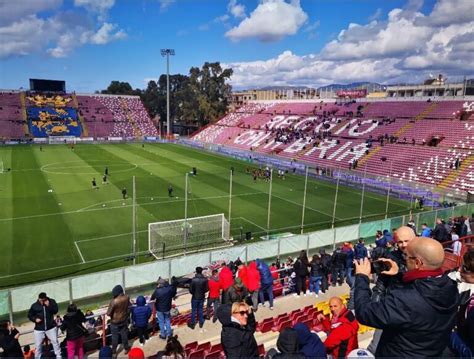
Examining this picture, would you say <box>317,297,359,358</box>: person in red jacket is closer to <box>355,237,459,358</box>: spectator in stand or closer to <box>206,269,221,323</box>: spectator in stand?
<box>355,237,459,358</box>: spectator in stand

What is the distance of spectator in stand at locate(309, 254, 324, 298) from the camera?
12750mm

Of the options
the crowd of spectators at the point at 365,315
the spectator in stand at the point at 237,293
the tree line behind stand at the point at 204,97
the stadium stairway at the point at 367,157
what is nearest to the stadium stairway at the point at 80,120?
the tree line behind stand at the point at 204,97

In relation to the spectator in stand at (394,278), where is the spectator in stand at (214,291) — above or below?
below

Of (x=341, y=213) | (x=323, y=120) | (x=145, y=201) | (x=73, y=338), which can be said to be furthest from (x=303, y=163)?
(x=73, y=338)

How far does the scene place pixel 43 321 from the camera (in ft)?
26.3

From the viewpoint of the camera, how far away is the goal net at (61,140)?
74938 millimetres

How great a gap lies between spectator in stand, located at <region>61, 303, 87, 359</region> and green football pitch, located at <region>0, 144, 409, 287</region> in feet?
38.3

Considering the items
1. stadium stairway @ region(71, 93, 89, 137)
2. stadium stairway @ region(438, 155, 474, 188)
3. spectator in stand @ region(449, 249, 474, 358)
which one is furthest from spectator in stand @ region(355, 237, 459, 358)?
stadium stairway @ region(71, 93, 89, 137)

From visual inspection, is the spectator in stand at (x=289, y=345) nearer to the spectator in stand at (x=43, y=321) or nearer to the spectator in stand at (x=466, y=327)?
the spectator in stand at (x=466, y=327)

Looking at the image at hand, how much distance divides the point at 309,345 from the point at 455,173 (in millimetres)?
41242

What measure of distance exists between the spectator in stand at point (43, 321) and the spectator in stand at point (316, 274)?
25.8 ft

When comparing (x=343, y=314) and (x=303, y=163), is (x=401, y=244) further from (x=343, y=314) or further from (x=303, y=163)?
(x=303, y=163)

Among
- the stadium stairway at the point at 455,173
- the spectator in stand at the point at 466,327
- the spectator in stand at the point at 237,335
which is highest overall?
the spectator in stand at the point at 466,327

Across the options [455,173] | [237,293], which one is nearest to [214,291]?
[237,293]
